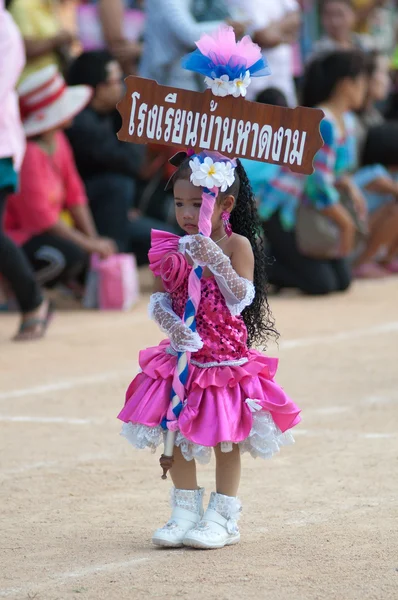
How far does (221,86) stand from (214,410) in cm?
97

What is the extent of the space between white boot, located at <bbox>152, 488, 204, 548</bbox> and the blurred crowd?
374 centimetres

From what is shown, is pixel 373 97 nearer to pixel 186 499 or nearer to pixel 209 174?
pixel 209 174

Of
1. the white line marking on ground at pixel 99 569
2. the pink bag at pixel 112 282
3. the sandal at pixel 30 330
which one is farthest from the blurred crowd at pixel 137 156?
the white line marking on ground at pixel 99 569

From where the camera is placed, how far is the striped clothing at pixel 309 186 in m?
9.26

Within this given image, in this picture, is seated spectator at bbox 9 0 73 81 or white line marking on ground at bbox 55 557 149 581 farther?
seated spectator at bbox 9 0 73 81

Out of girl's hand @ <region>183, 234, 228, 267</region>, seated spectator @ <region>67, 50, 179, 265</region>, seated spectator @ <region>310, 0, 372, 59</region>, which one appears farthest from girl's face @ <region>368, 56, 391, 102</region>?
girl's hand @ <region>183, 234, 228, 267</region>

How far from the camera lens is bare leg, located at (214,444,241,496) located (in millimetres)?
4031

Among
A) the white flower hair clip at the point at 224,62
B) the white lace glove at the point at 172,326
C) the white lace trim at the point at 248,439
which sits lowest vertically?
the white lace trim at the point at 248,439

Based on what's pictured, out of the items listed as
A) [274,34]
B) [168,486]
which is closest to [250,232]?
[168,486]

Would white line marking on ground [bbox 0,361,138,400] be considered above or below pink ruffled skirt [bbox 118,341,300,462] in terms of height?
below

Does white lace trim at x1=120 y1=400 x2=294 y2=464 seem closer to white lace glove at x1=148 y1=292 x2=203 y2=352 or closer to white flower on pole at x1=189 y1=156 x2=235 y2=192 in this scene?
white lace glove at x1=148 y1=292 x2=203 y2=352

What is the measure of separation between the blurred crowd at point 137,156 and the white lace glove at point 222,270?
144 inches

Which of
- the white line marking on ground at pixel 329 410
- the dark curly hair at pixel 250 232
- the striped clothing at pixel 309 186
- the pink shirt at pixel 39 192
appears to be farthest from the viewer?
the striped clothing at pixel 309 186

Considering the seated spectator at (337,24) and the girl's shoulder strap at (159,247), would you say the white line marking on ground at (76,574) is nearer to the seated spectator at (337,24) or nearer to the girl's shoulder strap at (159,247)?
the girl's shoulder strap at (159,247)
